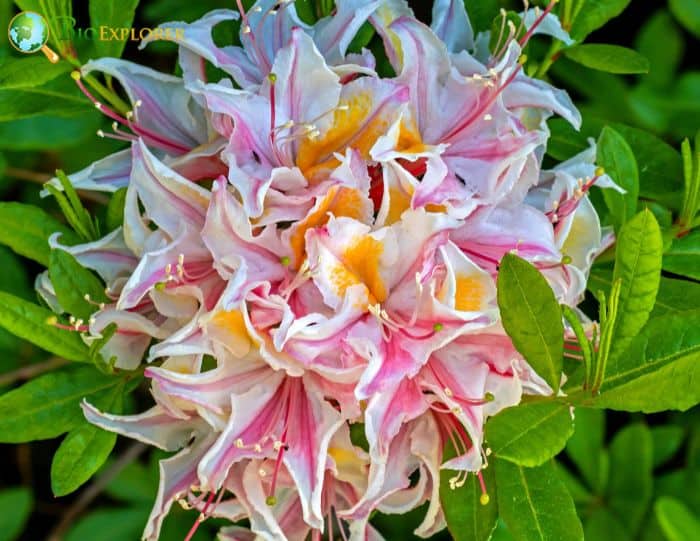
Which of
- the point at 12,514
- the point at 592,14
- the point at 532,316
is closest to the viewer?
the point at 532,316

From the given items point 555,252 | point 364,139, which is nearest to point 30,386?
point 364,139

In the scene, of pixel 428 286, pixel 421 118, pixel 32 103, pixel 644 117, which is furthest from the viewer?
pixel 644 117

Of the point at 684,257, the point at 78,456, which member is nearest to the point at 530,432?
the point at 684,257

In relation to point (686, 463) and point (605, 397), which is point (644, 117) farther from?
point (605, 397)

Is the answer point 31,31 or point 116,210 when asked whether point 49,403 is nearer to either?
point 116,210

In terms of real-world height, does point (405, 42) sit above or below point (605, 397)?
above

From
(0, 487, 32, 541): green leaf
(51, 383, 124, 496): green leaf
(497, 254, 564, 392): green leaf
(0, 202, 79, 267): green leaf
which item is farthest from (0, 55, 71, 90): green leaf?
(0, 487, 32, 541): green leaf

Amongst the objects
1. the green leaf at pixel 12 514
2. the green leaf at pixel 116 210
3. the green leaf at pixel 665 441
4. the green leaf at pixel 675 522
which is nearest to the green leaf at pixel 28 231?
the green leaf at pixel 116 210
